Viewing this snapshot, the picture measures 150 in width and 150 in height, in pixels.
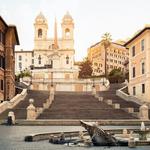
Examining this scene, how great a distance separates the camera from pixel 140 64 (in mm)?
60812

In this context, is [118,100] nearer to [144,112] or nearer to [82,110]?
[82,110]

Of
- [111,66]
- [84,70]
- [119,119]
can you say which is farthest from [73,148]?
[111,66]

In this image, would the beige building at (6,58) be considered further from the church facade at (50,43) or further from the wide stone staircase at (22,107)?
the church facade at (50,43)

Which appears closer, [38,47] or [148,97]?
[148,97]

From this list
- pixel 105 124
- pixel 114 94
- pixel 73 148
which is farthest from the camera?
pixel 114 94

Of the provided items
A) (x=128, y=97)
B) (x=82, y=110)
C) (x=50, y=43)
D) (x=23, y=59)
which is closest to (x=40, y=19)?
(x=50, y=43)

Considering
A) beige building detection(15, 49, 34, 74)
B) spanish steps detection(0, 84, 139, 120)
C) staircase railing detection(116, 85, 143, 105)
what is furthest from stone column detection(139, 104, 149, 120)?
beige building detection(15, 49, 34, 74)

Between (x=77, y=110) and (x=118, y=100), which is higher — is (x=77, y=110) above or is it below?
below

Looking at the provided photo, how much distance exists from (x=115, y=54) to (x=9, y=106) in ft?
452

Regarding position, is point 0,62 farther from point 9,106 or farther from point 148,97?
point 148,97

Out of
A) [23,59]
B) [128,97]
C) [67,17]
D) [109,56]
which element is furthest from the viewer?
[23,59]

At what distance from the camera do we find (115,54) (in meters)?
186

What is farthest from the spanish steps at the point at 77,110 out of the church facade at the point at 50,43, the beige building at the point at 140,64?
the church facade at the point at 50,43

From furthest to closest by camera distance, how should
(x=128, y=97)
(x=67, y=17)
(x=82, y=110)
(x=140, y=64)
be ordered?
1. (x=67, y=17)
2. (x=140, y=64)
3. (x=128, y=97)
4. (x=82, y=110)
